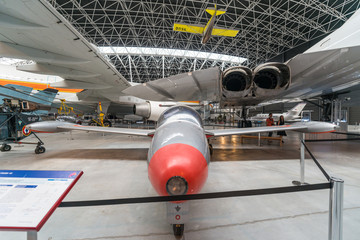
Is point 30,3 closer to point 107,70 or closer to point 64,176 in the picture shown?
point 107,70

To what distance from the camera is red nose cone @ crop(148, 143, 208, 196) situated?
111 centimetres

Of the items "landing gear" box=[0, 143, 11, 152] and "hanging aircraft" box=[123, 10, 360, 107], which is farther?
"landing gear" box=[0, 143, 11, 152]

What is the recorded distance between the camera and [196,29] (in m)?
13.0

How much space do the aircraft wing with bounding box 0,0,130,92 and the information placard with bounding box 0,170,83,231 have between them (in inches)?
143

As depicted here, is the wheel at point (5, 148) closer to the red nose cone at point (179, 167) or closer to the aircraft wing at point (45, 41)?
the aircraft wing at point (45, 41)

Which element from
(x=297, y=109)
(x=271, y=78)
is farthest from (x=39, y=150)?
(x=297, y=109)

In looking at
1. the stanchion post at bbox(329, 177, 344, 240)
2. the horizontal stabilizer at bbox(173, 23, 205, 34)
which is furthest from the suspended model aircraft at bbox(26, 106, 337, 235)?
the horizontal stabilizer at bbox(173, 23, 205, 34)

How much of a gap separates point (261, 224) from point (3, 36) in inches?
267

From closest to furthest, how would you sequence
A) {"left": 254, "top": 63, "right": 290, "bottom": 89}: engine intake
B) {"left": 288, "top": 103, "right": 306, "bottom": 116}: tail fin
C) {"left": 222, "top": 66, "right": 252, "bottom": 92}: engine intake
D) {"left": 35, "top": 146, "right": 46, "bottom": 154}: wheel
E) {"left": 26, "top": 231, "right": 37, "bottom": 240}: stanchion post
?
{"left": 26, "top": 231, "right": 37, "bottom": 240}: stanchion post < {"left": 254, "top": 63, "right": 290, "bottom": 89}: engine intake < {"left": 222, "top": 66, "right": 252, "bottom": 92}: engine intake < {"left": 35, "top": 146, "right": 46, "bottom": 154}: wheel < {"left": 288, "top": 103, "right": 306, "bottom": 116}: tail fin

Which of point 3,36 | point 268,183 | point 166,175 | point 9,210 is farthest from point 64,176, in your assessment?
point 3,36

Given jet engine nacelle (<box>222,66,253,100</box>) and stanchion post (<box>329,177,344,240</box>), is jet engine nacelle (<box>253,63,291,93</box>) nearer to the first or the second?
jet engine nacelle (<box>222,66,253,100</box>)

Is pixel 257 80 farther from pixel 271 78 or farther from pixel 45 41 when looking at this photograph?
pixel 45 41

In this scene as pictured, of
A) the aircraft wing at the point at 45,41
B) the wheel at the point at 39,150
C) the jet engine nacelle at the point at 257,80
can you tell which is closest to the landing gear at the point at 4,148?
the wheel at the point at 39,150

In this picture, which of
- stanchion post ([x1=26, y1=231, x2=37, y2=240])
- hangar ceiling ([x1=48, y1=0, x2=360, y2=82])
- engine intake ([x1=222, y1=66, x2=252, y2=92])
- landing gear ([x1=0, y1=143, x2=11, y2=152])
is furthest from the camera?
hangar ceiling ([x1=48, y1=0, x2=360, y2=82])
